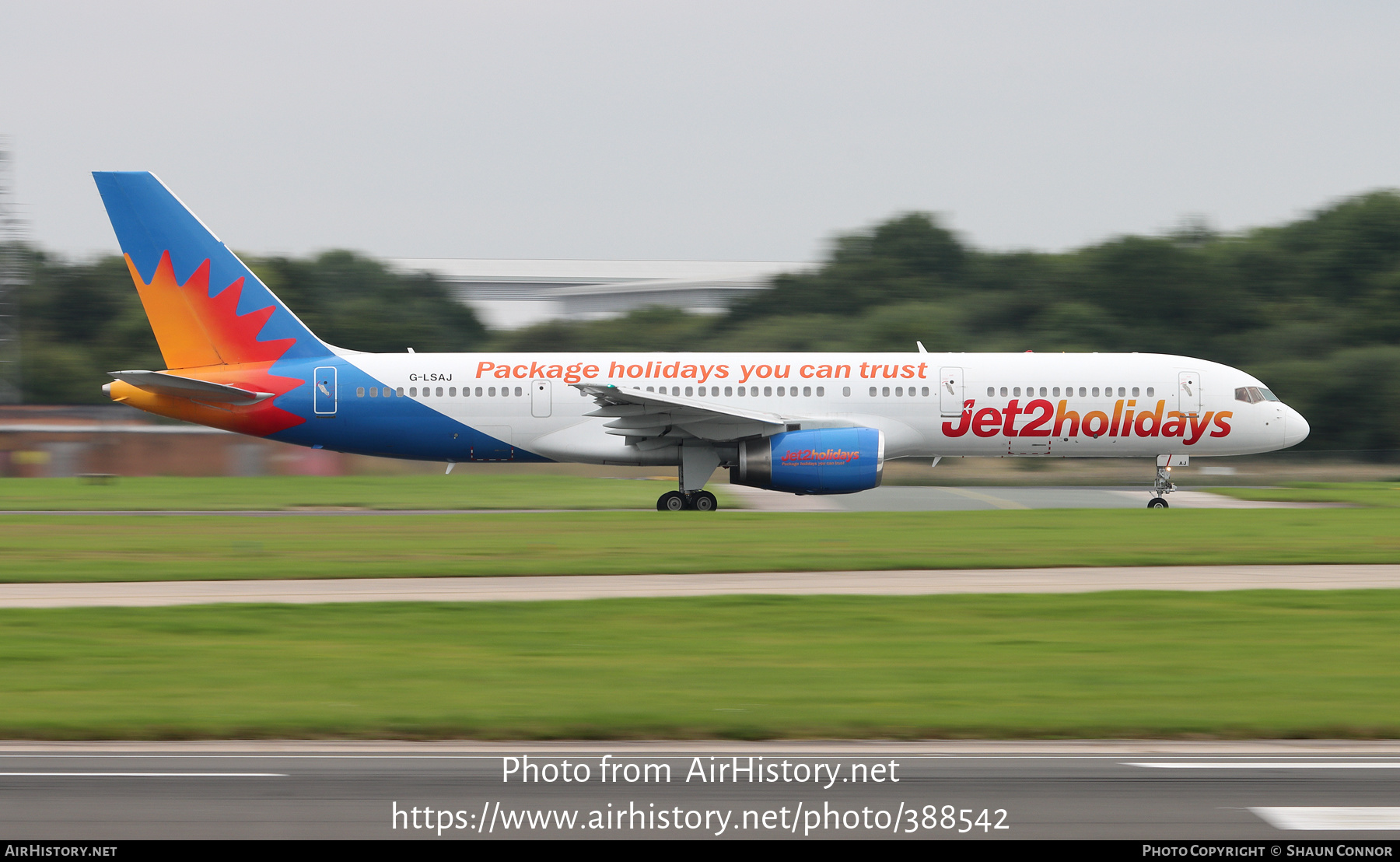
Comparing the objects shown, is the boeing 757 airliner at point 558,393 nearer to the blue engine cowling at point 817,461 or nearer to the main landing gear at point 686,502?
the main landing gear at point 686,502

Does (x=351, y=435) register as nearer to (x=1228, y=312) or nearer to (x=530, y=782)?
(x=530, y=782)

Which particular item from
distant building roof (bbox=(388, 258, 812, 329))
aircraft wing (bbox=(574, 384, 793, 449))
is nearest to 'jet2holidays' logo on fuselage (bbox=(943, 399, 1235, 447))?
aircraft wing (bbox=(574, 384, 793, 449))

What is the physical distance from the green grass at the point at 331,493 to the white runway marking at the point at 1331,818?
2143 centimetres

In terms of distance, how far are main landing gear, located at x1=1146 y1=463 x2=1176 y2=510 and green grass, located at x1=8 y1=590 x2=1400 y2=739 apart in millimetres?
11822

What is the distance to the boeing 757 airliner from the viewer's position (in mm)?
28062

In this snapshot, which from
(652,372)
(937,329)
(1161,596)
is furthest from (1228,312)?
(1161,596)

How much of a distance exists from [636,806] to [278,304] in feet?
77.4

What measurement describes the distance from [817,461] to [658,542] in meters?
6.62

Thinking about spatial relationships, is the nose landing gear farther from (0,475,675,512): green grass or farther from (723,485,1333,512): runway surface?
(0,475,675,512): green grass

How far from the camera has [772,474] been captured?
87.9 feet

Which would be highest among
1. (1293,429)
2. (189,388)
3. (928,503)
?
(189,388)

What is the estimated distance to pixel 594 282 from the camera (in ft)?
357

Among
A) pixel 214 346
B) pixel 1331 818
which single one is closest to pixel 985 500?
pixel 214 346

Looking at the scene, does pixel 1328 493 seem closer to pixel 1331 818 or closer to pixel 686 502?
pixel 686 502
